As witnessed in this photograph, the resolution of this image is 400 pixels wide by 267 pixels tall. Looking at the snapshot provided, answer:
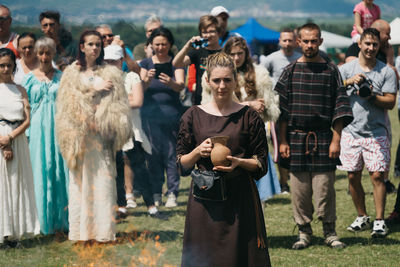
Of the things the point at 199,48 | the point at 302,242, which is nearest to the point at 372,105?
the point at 302,242

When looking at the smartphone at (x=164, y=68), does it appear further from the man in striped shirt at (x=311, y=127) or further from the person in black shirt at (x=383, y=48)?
the person in black shirt at (x=383, y=48)

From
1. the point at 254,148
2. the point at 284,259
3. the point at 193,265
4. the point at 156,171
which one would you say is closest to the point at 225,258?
the point at 193,265

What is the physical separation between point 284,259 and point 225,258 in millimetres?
1915

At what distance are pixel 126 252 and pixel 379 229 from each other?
2902 millimetres

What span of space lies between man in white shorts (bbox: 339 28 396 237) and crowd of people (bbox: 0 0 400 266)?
15 mm

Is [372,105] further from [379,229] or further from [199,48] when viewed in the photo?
[199,48]

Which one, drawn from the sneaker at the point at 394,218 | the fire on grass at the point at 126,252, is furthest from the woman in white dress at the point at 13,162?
the sneaker at the point at 394,218

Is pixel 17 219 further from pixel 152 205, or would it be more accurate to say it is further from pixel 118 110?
pixel 118 110

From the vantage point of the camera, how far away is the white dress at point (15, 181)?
648 centimetres

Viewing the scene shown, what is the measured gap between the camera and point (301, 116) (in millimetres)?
6180

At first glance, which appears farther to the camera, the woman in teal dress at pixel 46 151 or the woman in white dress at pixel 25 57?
the woman in teal dress at pixel 46 151

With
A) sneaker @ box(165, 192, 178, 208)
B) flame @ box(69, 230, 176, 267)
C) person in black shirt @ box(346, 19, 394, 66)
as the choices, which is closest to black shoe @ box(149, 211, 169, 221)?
flame @ box(69, 230, 176, 267)

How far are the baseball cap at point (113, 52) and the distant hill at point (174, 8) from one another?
367 mm

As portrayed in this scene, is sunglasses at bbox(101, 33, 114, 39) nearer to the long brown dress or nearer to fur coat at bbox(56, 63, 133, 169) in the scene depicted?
fur coat at bbox(56, 63, 133, 169)
